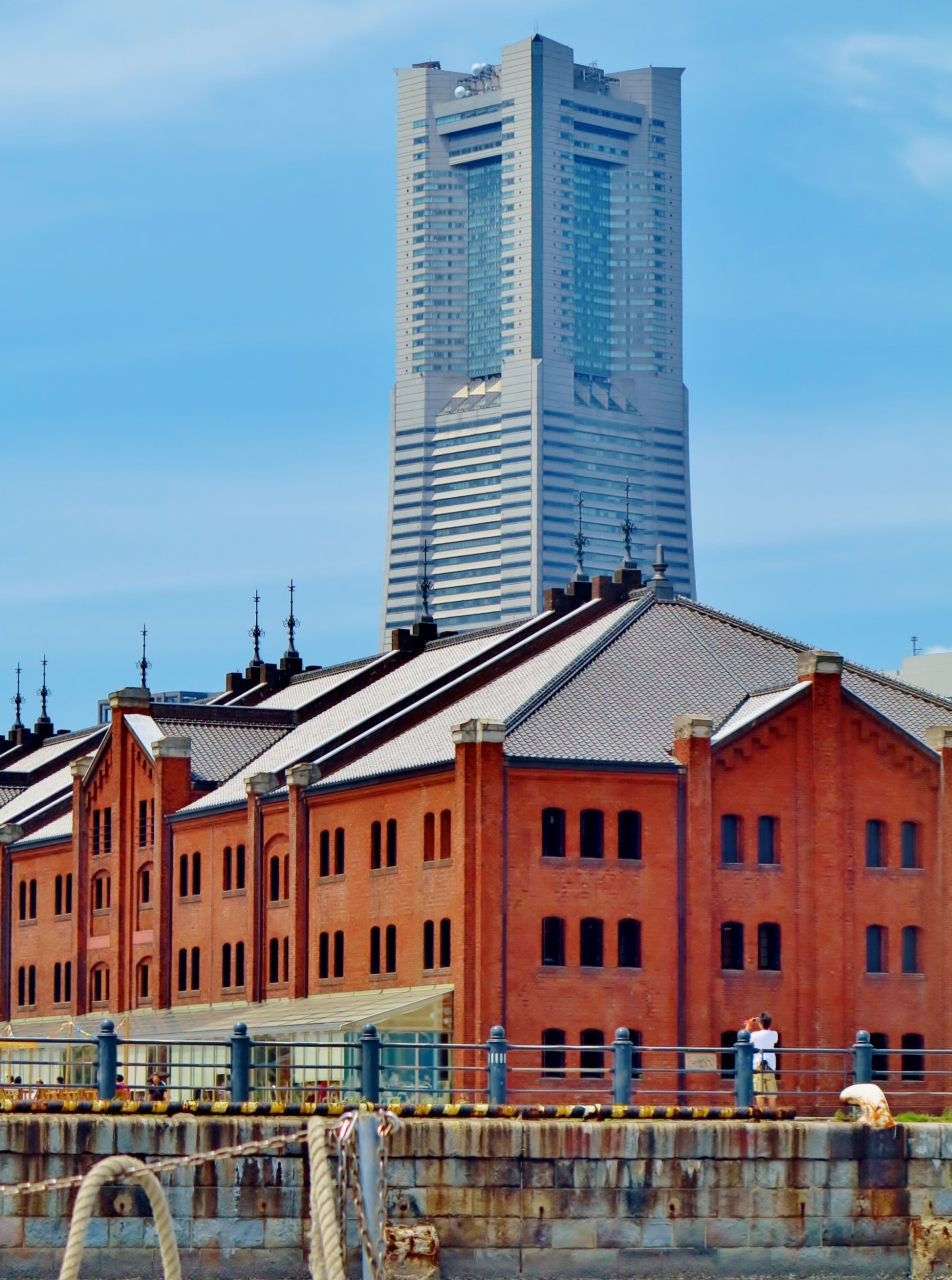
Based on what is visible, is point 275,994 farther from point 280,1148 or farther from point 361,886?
point 280,1148

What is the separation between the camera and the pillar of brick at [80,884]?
9344 cm

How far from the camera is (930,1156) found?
121ft

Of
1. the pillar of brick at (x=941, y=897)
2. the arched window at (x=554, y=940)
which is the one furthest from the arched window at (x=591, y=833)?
the pillar of brick at (x=941, y=897)

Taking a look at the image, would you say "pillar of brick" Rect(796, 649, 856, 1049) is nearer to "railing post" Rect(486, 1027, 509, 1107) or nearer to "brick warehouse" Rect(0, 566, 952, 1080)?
"brick warehouse" Rect(0, 566, 952, 1080)

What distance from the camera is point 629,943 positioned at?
232 feet

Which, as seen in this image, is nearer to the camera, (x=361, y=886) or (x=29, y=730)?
(x=361, y=886)

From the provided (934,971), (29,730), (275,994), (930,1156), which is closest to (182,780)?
(275,994)

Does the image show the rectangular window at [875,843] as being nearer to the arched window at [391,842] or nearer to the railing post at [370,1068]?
the arched window at [391,842]

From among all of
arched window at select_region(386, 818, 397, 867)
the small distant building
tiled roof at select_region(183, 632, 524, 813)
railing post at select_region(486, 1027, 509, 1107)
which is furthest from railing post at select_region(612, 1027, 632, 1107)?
the small distant building

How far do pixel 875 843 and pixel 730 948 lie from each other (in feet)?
17.8

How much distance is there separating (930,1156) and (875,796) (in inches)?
1443

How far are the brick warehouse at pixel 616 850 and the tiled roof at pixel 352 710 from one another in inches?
79.1

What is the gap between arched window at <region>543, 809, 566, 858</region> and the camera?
7088 centimetres

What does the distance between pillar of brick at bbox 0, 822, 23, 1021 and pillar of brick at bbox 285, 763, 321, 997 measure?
24.0 metres
